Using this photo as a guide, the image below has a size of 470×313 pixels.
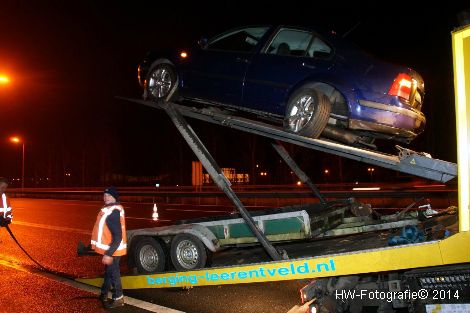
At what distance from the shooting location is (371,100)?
4680 millimetres

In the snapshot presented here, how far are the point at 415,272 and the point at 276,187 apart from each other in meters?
28.5

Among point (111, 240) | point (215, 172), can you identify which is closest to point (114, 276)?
point (111, 240)

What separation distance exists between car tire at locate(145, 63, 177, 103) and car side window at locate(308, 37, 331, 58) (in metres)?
2.25

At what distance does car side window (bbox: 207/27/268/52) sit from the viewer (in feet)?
18.9

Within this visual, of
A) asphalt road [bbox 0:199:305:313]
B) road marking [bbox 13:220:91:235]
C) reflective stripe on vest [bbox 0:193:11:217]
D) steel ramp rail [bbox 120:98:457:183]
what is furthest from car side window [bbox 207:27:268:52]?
road marking [bbox 13:220:91:235]

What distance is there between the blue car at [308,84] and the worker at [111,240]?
1980 millimetres

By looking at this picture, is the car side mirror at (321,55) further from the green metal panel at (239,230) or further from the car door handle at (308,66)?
the green metal panel at (239,230)

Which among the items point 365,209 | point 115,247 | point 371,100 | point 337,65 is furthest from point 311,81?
point 115,247

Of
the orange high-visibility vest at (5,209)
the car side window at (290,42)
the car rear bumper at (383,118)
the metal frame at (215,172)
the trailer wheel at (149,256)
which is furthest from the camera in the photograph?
the orange high-visibility vest at (5,209)

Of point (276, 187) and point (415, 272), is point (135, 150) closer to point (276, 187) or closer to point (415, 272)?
point (276, 187)

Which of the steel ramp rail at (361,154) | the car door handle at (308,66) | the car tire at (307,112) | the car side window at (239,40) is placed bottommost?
the steel ramp rail at (361,154)


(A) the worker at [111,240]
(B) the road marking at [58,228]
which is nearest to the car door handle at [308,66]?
(A) the worker at [111,240]

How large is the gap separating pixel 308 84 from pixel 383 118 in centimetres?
91

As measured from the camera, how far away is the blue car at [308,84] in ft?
15.4
